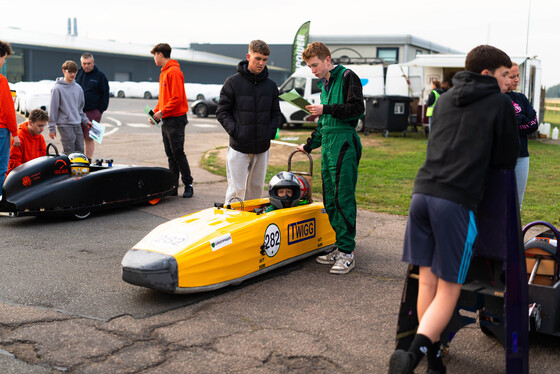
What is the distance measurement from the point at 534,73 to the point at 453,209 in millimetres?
20138

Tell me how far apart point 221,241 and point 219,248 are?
61mm

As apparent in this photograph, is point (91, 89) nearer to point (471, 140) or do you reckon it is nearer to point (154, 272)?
point (154, 272)

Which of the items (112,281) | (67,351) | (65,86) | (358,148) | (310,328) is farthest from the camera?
(65,86)

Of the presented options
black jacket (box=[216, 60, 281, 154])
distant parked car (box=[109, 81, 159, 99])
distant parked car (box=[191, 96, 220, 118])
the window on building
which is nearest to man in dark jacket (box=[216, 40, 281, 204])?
black jacket (box=[216, 60, 281, 154])

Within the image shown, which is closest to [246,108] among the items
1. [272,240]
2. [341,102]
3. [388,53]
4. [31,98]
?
[341,102]

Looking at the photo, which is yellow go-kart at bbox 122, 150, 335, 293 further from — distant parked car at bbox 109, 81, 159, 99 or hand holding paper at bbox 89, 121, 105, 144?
distant parked car at bbox 109, 81, 159, 99

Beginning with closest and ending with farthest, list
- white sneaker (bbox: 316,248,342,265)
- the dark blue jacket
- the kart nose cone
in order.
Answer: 1. the kart nose cone
2. the dark blue jacket
3. white sneaker (bbox: 316,248,342,265)

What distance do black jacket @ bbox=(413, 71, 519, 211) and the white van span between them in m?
18.6

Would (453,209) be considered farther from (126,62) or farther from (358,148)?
(126,62)

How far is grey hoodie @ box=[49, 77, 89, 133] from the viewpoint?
31.0 ft

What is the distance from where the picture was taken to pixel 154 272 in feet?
15.1

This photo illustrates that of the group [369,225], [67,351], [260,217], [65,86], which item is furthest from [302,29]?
[67,351]

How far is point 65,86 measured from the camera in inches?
377

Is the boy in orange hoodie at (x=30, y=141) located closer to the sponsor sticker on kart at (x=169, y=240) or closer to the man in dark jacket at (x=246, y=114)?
the man in dark jacket at (x=246, y=114)
